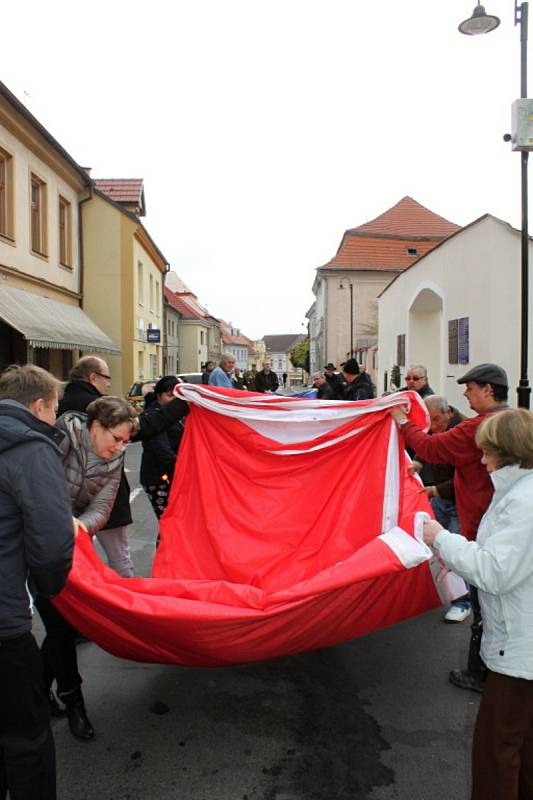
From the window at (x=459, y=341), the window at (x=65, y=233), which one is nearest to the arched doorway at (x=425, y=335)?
the window at (x=459, y=341)

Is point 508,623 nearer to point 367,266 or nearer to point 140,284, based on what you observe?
point 140,284

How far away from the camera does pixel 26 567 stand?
238 cm

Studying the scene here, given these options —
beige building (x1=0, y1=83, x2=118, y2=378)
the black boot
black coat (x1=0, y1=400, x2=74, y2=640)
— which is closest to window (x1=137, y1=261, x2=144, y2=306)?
beige building (x1=0, y1=83, x2=118, y2=378)

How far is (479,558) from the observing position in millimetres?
2299

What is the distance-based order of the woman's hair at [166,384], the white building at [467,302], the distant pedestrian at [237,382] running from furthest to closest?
the distant pedestrian at [237,382] → the white building at [467,302] → the woman's hair at [166,384]

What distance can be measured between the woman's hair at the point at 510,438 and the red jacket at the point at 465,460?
1257 millimetres

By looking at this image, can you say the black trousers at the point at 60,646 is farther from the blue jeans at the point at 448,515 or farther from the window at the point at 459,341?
the window at the point at 459,341

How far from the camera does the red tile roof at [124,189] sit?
2648 cm

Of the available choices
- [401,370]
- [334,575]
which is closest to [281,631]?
[334,575]

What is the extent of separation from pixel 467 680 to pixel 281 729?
4.14ft

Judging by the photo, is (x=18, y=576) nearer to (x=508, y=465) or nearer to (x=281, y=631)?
(x=281, y=631)

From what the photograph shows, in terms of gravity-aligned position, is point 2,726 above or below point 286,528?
below

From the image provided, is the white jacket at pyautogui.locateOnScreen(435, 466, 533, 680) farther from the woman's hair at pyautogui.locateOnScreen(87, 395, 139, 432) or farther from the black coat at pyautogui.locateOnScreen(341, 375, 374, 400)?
the black coat at pyautogui.locateOnScreen(341, 375, 374, 400)

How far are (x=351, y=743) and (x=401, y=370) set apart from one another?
1860 cm
